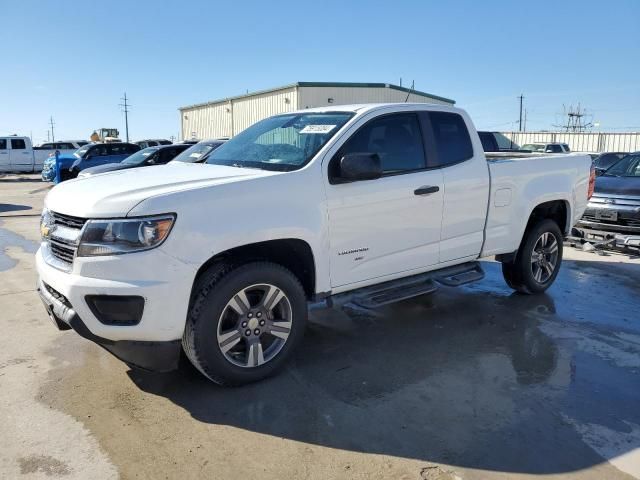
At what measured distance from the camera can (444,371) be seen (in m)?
4.11

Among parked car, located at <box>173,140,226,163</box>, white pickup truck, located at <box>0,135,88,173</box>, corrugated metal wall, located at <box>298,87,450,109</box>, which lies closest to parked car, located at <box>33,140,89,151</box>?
white pickup truck, located at <box>0,135,88,173</box>

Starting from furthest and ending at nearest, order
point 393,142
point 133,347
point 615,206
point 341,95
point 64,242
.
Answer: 1. point 341,95
2. point 615,206
3. point 393,142
4. point 64,242
5. point 133,347

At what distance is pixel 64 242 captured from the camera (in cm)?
350

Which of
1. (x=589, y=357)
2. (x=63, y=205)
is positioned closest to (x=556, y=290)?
(x=589, y=357)

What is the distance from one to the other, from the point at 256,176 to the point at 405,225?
1.38 meters

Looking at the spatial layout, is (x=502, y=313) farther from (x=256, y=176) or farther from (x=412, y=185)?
(x=256, y=176)

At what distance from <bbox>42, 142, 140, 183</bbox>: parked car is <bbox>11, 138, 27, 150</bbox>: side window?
861 cm

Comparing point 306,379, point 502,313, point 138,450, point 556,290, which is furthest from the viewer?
point 556,290

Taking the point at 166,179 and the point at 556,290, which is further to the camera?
Answer: the point at 556,290

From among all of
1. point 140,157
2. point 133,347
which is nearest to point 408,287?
point 133,347

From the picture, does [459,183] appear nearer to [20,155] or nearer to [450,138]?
A: [450,138]

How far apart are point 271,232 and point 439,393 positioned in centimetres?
159

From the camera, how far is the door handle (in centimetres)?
449

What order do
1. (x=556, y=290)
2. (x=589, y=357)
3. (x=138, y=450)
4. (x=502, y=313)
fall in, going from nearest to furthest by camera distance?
(x=138, y=450)
(x=589, y=357)
(x=502, y=313)
(x=556, y=290)
